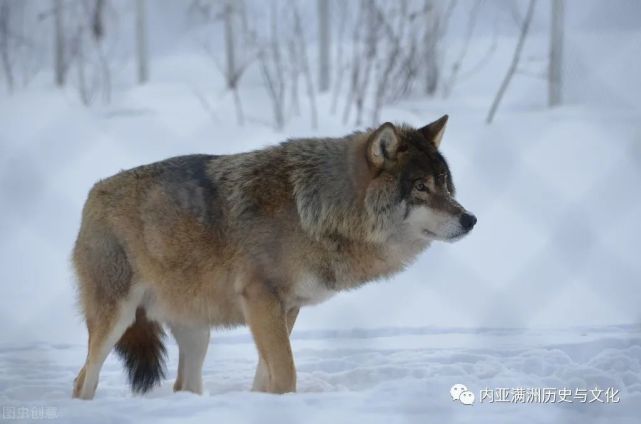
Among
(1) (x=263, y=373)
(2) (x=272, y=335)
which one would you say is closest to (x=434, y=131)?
(2) (x=272, y=335)

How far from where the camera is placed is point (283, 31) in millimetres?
8180

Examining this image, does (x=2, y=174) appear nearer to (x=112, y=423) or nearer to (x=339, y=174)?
(x=339, y=174)

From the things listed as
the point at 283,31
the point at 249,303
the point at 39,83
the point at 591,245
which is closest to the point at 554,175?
the point at 591,245

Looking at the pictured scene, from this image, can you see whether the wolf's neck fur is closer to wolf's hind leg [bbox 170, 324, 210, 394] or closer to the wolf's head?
the wolf's head

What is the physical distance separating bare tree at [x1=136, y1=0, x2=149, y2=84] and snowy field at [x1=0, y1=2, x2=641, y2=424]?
7.8 inches

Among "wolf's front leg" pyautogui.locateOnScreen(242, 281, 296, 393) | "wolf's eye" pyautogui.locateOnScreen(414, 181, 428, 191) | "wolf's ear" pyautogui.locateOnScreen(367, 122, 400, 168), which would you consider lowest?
"wolf's front leg" pyautogui.locateOnScreen(242, 281, 296, 393)

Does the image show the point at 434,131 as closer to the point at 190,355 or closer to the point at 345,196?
the point at 345,196

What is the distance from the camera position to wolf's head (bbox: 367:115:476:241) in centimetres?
328

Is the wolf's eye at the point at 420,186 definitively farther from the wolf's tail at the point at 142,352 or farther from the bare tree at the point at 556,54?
the bare tree at the point at 556,54

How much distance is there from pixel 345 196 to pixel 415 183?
0.30 metres

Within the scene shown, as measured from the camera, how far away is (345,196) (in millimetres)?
3432

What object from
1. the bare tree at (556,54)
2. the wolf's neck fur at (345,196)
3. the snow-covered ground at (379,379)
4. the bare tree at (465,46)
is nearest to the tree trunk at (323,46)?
the bare tree at (465,46)

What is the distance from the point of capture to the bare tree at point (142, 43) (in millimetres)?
7820

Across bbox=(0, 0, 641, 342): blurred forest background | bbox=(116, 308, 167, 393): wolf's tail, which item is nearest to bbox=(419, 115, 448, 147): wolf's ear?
bbox=(116, 308, 167, 393): wolf's tail
